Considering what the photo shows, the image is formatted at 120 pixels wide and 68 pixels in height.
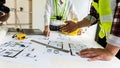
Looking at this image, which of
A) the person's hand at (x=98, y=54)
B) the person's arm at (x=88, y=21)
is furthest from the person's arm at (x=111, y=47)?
the person's arm at (x=88, y=21)

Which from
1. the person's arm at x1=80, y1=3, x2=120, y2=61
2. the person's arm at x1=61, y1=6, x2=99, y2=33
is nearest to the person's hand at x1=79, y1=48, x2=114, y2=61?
the person's arm at x1=80, y1=3, x2=120, y2=61

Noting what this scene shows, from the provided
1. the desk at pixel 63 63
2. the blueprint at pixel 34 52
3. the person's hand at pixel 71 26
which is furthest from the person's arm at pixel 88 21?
the desk at pixel 63 63

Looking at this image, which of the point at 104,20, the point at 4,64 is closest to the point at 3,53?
the point at 4,64

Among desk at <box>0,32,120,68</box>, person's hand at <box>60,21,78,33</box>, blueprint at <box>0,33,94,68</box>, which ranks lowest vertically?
desk at <box>0,32,120,68</box>

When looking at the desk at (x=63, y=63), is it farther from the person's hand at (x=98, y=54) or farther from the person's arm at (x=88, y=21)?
the person's arm at (x=88, y=21)

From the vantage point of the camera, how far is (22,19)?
329 cm

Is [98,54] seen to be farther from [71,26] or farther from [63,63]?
[71,26]

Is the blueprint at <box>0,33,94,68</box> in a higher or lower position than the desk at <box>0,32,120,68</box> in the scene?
higher

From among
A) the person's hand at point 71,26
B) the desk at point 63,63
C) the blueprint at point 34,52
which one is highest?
the person's hand at point 71,26

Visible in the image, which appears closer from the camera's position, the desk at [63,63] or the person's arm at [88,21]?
the desk at [63,63]

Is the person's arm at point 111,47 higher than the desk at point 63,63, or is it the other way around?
the person's arm at point 111,47

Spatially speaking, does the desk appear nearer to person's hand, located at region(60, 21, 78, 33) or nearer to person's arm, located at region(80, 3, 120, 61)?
person's arm, located at region(80, 3, 120, 61)

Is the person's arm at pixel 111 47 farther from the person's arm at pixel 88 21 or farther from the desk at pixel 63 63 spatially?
the person's arm at pixel 88 21

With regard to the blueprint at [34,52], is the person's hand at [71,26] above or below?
above
